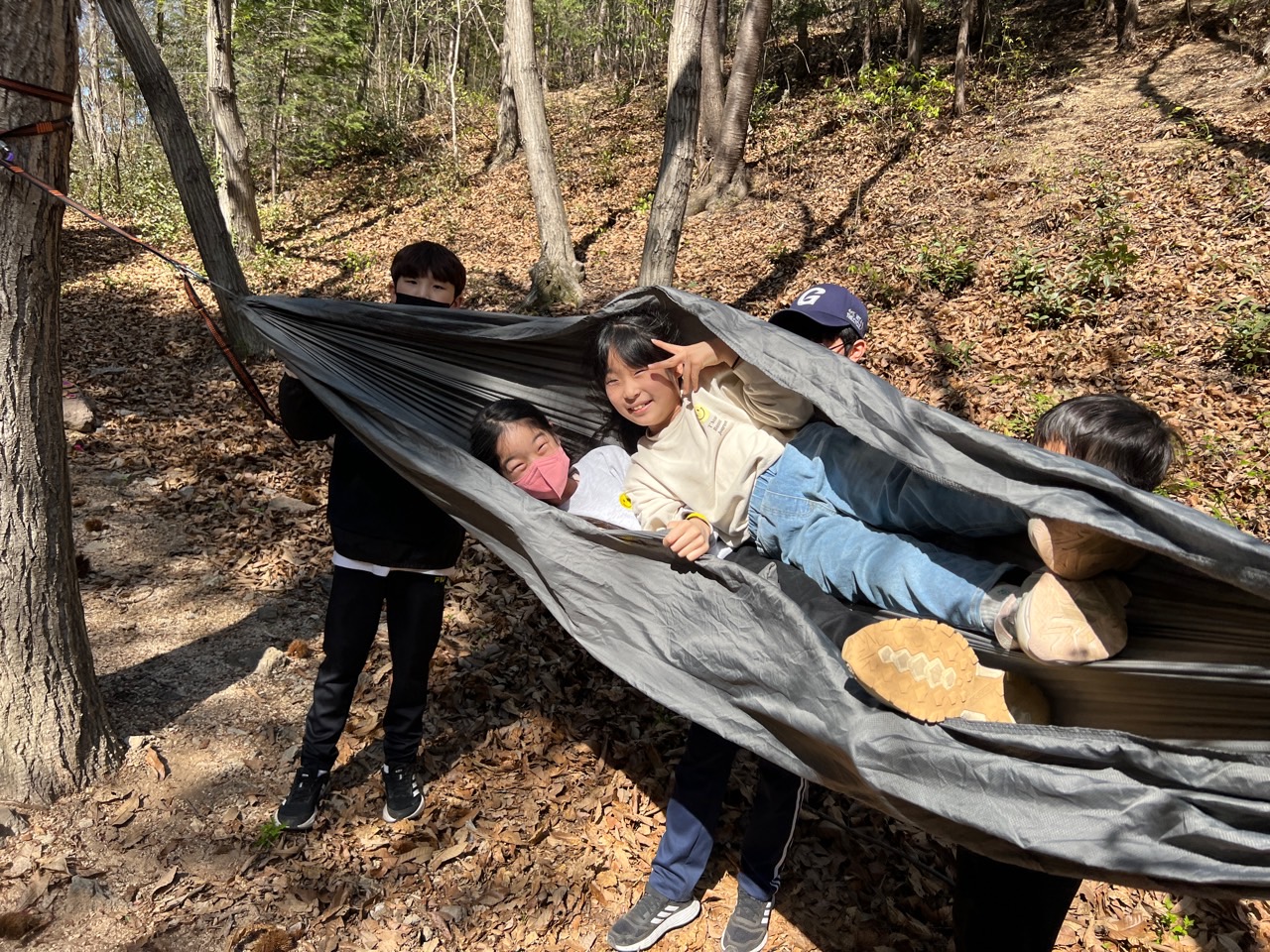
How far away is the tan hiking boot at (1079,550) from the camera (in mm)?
1317

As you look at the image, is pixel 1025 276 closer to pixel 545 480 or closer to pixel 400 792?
pixel 545 480

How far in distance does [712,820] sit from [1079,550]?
1.23m

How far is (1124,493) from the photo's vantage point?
1229 mm

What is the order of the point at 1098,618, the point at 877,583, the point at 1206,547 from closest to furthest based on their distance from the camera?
the point at 1206,547
the point at 1098,618
the point at 877,583

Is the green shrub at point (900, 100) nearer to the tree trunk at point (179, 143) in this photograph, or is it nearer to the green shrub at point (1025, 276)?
the green shrub at point (1025, 276)

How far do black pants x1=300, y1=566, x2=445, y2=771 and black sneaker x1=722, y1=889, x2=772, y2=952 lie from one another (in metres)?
1.10

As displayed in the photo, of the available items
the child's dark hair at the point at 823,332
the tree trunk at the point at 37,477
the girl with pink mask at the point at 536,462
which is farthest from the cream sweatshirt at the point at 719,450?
the tree trunk at the point at 37,477

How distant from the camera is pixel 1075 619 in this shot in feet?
4.44

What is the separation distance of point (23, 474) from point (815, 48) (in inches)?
617

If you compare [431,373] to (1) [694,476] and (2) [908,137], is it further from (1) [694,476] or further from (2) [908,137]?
(2) [908,137]

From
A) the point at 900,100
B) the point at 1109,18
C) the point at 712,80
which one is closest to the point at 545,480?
the point at 712,80

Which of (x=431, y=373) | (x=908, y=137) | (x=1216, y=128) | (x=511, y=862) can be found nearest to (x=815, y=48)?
(x=908, y=137)

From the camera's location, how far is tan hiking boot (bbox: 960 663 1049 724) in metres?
1.50

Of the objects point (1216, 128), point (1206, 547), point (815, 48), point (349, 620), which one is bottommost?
point (349, 620)
